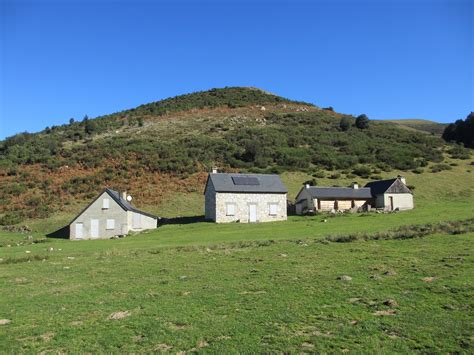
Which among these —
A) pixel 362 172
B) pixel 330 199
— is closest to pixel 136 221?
pixel 330 199

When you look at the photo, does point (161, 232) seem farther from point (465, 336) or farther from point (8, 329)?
point (465, 336)

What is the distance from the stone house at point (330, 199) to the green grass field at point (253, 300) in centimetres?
2830

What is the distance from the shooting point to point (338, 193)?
51.7 meters

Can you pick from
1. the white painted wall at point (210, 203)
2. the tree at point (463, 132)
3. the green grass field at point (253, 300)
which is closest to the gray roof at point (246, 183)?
the white painted wall at point (210, 203)

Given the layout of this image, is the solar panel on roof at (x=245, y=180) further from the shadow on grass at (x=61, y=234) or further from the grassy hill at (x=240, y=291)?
the shadow on grass at (x=61, y=234)

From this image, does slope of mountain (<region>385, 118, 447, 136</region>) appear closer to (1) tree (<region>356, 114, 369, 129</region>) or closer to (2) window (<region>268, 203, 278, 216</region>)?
(1) tree (<region>356, 114, 369, 129</region>)

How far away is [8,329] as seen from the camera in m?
10.2

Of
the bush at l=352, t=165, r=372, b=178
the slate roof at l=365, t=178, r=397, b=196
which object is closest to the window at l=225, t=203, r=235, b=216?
the slate roof at l=365, t=178, r=397, b=196

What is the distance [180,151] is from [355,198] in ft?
109

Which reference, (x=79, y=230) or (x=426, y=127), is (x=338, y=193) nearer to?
(x=79, y=230)

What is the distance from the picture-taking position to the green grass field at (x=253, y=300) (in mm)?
8812

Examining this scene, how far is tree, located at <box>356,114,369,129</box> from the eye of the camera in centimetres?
9894

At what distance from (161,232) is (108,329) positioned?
95.4 feet

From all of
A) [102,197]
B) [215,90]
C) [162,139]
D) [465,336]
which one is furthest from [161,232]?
[215,90]
